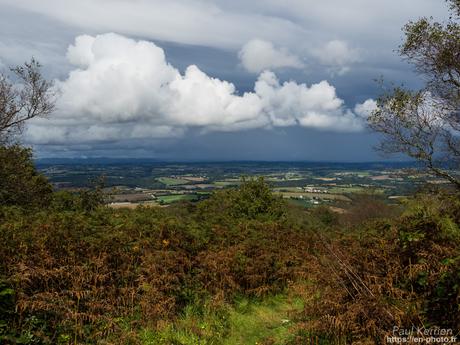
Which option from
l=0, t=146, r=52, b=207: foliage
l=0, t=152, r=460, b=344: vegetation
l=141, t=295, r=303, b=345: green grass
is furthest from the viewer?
l=0, t=146, r=52, b=207: foliage

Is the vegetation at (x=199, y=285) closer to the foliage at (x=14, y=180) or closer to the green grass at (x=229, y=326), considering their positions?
the green grass at (x=229, y=326)

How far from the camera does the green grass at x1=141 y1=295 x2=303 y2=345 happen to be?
727 centimetres

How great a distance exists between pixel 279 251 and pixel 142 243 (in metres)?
4.85

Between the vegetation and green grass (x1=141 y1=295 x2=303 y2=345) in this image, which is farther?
green grass (x1=141 y1=295 x2=303 y2=345)

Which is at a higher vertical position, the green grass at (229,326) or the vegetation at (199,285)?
the vegetation at (199,285)

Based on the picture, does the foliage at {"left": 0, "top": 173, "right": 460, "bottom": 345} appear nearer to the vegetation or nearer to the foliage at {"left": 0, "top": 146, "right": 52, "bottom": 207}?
the vegetation

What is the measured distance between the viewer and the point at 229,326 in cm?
832

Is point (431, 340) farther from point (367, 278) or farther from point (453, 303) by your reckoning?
point (367, 278)

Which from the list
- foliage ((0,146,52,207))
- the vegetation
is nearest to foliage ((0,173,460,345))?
the vegetation

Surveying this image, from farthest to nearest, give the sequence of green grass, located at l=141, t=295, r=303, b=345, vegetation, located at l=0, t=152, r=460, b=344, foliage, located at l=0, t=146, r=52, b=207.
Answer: foliage, located at l=0, t=146, r=52, b=207 < green grass, located at l=141, t=295, r=303, b=345 < vegetation, located at l=0, t=152, r=460, b=344

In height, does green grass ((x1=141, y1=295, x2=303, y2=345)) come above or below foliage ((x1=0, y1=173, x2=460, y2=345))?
below

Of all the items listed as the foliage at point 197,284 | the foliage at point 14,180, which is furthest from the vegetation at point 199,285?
the foliage at point 14,180

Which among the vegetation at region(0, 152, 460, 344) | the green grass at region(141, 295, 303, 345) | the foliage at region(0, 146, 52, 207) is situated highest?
the foliage at region(0, 146, 52, 207)

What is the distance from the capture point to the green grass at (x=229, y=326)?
23.9 ft
